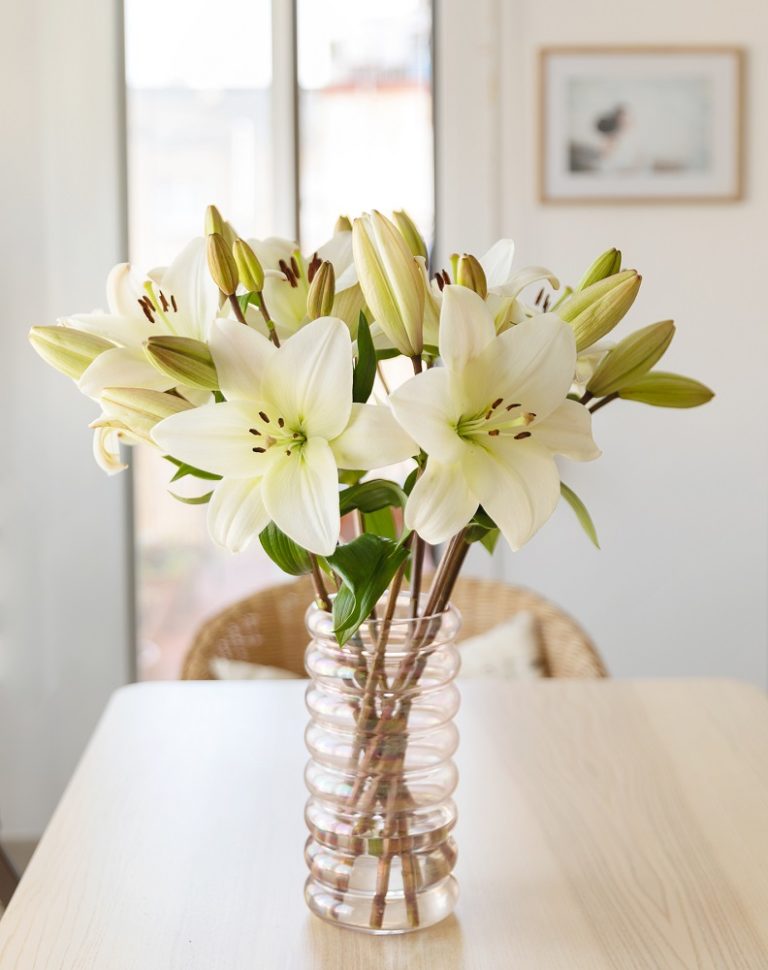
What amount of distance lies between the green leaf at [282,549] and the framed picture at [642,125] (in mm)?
2022

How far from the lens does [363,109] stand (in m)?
2.74

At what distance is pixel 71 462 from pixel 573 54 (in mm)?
1534

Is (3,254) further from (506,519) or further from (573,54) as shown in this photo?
(506,519)

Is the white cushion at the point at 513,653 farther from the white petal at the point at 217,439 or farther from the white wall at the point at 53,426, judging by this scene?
the white petal at the point at 217,439

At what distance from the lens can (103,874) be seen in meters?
1.00

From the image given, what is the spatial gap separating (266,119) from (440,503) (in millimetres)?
2230

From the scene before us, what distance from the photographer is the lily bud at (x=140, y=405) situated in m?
0.75

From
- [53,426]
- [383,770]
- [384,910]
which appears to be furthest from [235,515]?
[53,426]

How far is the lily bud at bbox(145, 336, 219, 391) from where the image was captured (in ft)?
2.33

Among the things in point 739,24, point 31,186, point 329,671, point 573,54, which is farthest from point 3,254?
point 329,671

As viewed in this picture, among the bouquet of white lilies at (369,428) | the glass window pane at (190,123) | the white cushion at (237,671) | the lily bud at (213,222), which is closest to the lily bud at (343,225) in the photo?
the bouquet of white lilies at (369,428)

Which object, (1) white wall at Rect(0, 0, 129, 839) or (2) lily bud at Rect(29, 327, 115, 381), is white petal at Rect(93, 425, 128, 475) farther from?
(1) white wall at Rect(0, 0, 129, 839)

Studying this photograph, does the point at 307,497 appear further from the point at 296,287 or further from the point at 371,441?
the point at 296,287

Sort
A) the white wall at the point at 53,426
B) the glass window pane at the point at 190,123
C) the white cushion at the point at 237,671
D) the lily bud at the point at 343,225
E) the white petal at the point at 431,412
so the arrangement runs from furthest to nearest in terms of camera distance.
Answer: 1. the glass window pane at the point at 190,123
2. the white wall at the point at 53,426
3. the white cushion at the point at 237,671
4. the lily bud at the point at 343,225
5. the white petal at the point at 431,412
